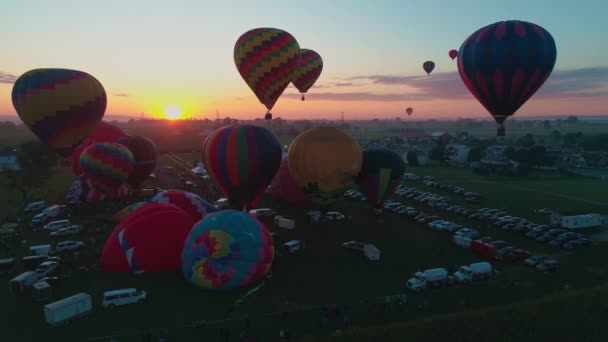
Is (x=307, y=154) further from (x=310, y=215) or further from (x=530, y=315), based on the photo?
(x=530, y=315)

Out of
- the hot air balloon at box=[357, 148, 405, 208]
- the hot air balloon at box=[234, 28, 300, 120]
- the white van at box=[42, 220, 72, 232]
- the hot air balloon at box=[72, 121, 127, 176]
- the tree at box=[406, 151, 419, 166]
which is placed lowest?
the white van at box=[42, 220, 72, 232]

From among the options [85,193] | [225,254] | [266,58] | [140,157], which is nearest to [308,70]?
[266,58]

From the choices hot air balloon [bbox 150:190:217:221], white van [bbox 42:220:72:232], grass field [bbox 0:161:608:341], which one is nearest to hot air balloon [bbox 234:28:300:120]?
hot air balloon [bbox 150:190:217:221]

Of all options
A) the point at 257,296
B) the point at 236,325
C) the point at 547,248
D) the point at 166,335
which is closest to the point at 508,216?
the point at 547,248

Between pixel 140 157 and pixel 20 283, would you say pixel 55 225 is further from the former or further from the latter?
pixel 20 283

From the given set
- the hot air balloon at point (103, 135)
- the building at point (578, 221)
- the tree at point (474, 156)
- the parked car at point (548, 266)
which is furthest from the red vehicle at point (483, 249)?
the tree at point (474, 156)

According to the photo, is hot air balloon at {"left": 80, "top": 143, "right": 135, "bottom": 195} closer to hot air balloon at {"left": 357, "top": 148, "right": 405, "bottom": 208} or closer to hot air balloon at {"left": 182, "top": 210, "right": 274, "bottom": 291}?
hot air balloon at {"left": 182, "top": 210, "right": 274, "bottom": 291}

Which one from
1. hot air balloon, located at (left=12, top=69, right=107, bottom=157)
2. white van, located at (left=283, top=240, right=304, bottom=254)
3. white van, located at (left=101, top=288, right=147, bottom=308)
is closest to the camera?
white van, located at (left=101, top=288, right=147, bottom=308)
